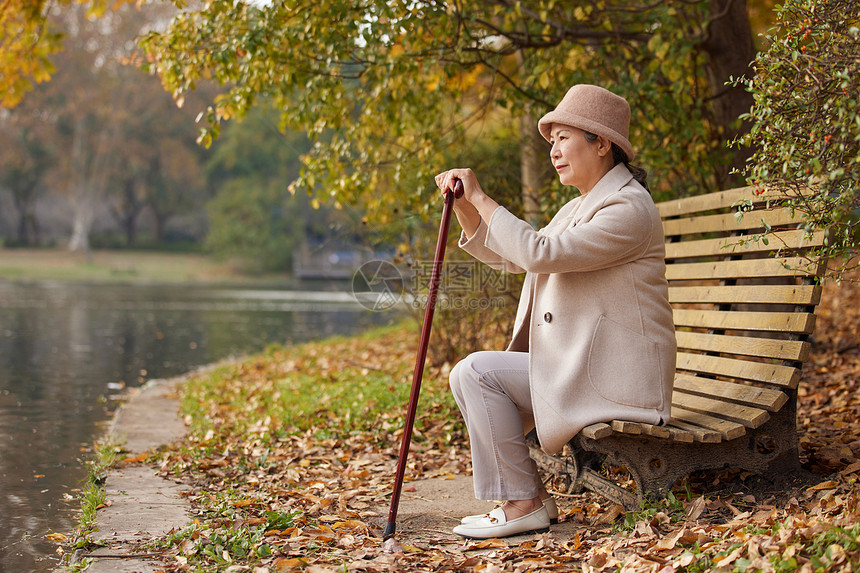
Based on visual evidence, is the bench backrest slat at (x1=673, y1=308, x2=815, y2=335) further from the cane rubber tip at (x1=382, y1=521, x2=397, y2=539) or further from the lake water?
the lake water

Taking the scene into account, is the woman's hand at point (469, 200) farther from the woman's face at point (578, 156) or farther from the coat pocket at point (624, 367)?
the coat pocket at point (624, 367)

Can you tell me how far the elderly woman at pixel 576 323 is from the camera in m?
3.14

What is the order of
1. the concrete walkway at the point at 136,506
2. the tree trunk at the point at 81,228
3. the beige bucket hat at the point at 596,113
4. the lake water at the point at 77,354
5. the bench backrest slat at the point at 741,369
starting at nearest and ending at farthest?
the concrete walkway at the point at 136,506 < the beige bucket hat at the point at 596,113 < the bench backrest slat at the point at 741,369 < the lake water at the point at 77,354 < the tree trunk at the point at 81,228

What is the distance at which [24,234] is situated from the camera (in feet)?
155

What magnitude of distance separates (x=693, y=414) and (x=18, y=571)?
2.94 metres

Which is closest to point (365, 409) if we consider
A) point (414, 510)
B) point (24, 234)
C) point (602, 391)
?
point (414, 510)

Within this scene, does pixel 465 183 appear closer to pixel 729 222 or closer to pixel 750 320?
pixel 729 222

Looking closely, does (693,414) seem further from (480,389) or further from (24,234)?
(24,234)

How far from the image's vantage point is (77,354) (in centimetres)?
1014

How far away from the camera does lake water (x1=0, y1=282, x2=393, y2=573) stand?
4086mm

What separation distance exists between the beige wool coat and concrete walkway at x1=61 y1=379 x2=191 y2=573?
1723mm

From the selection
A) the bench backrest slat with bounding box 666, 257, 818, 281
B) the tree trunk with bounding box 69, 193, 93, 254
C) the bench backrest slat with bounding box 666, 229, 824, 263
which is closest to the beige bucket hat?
the bench backrest slat with bounding box 666, 229, 824, 263

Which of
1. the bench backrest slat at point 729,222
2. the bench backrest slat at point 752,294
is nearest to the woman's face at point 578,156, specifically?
the bench backrest slat at point 729,222

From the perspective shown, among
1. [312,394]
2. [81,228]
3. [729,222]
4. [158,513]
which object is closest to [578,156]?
[729,222]
